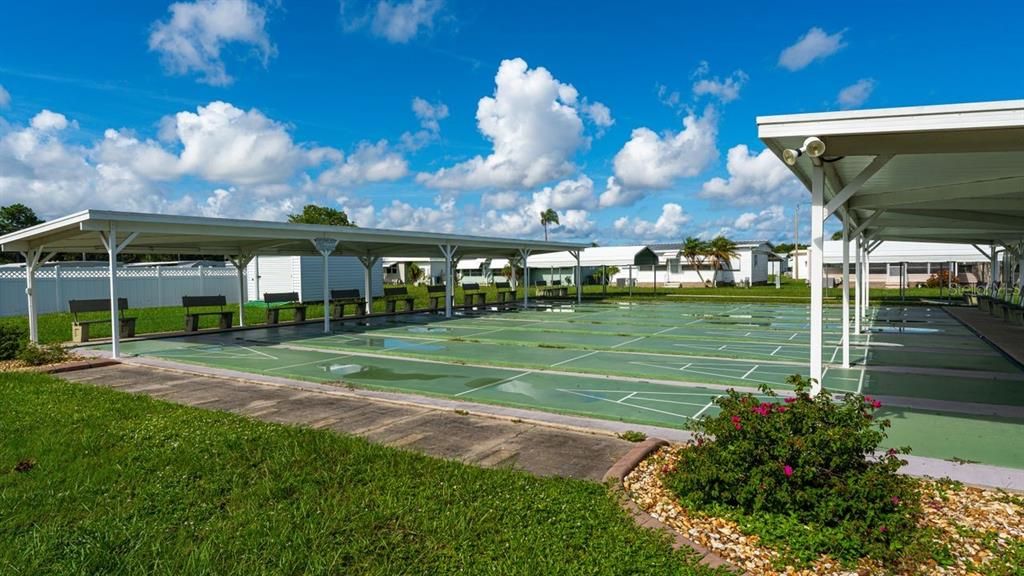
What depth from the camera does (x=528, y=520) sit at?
385cm

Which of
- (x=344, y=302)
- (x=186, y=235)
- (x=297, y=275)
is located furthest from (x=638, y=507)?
(x=297, y=275)

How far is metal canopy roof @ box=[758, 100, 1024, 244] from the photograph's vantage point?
5008 millimetres

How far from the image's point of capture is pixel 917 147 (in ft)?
18.2

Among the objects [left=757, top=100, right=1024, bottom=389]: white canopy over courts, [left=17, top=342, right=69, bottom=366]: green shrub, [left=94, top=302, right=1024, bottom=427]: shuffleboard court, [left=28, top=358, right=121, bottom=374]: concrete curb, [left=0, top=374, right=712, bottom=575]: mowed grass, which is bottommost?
[left=94, top=302, right=1024, bottom=427]: shuffleboard court

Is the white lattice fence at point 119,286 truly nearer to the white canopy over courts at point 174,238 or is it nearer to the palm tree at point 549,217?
the white canopy over courts at point 174,238

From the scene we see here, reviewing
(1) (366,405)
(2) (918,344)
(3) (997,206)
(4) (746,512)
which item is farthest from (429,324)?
(4) (746,512)

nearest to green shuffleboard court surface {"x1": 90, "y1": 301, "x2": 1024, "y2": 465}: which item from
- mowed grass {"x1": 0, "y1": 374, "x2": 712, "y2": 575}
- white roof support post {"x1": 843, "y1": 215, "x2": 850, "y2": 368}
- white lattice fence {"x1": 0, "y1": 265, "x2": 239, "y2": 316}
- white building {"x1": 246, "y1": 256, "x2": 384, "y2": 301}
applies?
white roof support post {"x1": 843, "y1": 215, "x2": 850, "y2": 368}

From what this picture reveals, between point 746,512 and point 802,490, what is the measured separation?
379 millimetres

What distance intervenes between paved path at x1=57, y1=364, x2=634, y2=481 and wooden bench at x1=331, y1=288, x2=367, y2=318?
11.3 metres

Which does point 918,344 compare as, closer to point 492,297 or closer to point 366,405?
point 366,405

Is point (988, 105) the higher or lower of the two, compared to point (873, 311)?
higher

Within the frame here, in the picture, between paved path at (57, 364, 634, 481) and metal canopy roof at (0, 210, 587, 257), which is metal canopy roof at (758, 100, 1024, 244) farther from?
metal canopy roof at (0, 210, 587, 257)

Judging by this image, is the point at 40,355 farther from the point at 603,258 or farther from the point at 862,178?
the point at 603,258

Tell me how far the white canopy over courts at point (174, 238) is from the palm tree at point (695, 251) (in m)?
33.0
